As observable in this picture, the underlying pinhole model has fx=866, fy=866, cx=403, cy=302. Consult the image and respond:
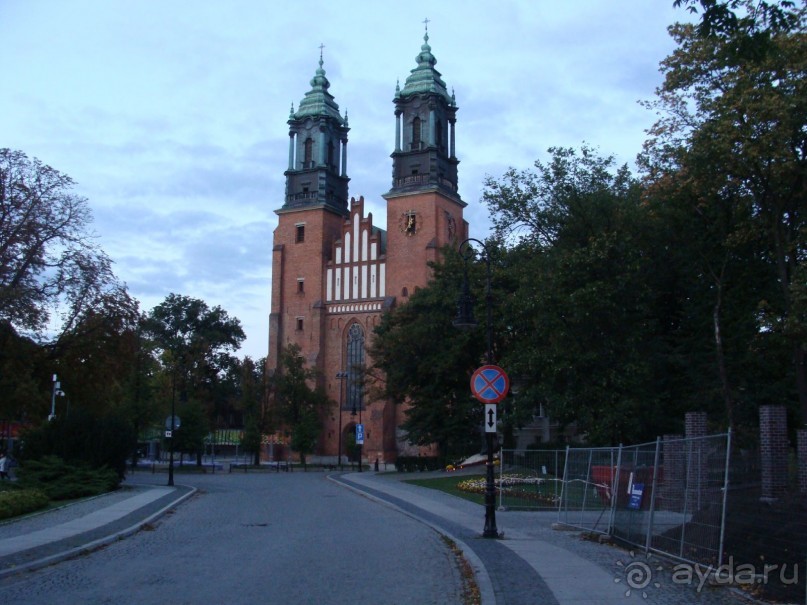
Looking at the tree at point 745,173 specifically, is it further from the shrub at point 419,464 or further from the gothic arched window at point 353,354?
the gothic arched window at point 353,354

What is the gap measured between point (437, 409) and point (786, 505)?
125 ft

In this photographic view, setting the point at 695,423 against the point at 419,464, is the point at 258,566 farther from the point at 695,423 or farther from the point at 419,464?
the point at 419,464

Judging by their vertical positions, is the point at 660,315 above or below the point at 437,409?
above

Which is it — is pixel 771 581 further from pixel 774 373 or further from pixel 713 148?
pixel 774 373

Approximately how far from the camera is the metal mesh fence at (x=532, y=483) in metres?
23.2

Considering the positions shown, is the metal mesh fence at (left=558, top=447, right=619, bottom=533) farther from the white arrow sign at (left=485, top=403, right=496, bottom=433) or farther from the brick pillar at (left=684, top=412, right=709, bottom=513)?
the brick pillar at (left=684, top=412, right=709, bottom=513)

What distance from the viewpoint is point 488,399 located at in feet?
53.3

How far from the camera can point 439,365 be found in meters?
46.5

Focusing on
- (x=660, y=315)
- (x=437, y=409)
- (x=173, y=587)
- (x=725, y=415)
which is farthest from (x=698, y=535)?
(x=437, y=409)

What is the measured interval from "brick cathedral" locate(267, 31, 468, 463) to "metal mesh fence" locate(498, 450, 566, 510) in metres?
41.2

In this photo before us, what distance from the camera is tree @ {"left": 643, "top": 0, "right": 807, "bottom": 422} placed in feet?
78.0

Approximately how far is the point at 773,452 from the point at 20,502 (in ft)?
54.3

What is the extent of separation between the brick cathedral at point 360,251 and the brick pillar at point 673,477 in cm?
5276

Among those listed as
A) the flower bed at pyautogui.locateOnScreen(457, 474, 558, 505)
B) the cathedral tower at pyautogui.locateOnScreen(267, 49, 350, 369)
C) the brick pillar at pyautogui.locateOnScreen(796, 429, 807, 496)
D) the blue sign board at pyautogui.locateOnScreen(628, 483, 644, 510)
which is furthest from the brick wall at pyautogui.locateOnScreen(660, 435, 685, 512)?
the cathedral tower at pyautogui.locateOnScreen(267, 49, 350, 369)
